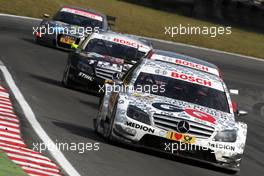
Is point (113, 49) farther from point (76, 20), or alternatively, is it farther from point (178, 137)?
point (76, 20)

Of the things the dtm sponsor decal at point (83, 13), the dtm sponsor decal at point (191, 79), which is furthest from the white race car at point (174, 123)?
the dtm sponsor decal at point (83, 13)

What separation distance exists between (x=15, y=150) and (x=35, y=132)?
1.92 metres

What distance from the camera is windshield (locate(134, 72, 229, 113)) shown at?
40.5ft

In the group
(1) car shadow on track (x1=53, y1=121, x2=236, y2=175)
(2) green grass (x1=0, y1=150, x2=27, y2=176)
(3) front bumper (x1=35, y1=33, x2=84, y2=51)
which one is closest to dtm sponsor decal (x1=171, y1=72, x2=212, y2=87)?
(1) car shadow on track (x1=53, y1=121, x2=236, y2=175)

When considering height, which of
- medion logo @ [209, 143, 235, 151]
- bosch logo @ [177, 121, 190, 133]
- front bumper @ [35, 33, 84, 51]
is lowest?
front bumper @ [35, 33, 84, 51]

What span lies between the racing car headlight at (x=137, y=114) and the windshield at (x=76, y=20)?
1683cm

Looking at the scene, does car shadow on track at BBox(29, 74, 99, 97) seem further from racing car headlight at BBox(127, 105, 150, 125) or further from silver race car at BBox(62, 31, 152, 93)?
racing car headlight at BBox(127, 105, 150, 125)

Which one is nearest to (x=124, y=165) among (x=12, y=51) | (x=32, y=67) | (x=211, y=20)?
(x=32, y=67)

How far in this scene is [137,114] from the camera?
37.5ft

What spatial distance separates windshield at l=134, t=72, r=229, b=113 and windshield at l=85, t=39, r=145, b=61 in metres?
6.42

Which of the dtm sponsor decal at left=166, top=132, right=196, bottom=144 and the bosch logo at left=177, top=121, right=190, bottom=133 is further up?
the bosch logo at left=177, top=121, right=190, bottom=133

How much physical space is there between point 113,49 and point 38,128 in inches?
302

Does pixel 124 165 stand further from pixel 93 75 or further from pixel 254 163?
pixel 93 75

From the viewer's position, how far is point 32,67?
2216 cm
